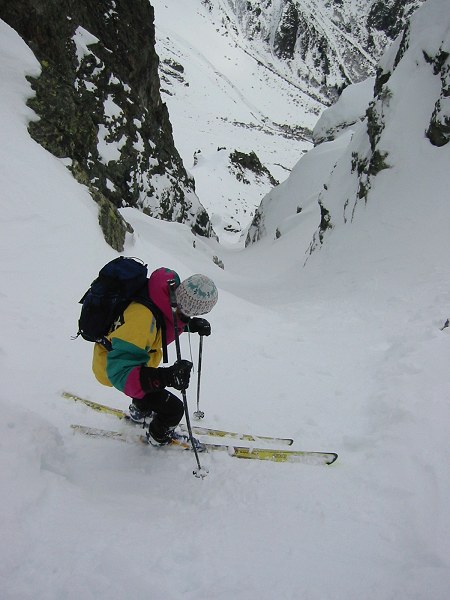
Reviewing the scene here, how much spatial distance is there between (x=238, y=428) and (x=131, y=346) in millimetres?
2314

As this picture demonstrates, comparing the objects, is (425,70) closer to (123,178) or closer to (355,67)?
(123,178)

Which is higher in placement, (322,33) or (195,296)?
(322,33)

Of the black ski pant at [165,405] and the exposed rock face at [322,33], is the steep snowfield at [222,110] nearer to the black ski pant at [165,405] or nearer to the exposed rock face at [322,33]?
the exposed rock face at [322,33]

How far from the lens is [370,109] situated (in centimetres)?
1415

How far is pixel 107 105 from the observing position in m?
18.5

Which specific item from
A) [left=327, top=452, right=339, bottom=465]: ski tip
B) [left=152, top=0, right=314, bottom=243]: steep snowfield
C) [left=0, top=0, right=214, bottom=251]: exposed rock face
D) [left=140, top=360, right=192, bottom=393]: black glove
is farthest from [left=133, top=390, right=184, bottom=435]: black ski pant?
[left=152, top=0, right=314, bottom=243]: steep snowfield

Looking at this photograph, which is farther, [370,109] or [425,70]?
[370,109]

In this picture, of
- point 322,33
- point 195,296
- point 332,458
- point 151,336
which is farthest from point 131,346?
point 322,33

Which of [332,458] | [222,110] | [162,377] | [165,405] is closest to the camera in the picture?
[162,377]

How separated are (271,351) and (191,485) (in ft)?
14.2

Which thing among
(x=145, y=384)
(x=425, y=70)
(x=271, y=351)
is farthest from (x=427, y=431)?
(x=425, y=70)

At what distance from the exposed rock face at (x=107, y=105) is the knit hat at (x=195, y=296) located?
24.1 ft

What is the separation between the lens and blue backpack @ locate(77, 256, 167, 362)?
2.95 meters

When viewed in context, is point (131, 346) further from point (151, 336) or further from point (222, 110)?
point (222, 110)
